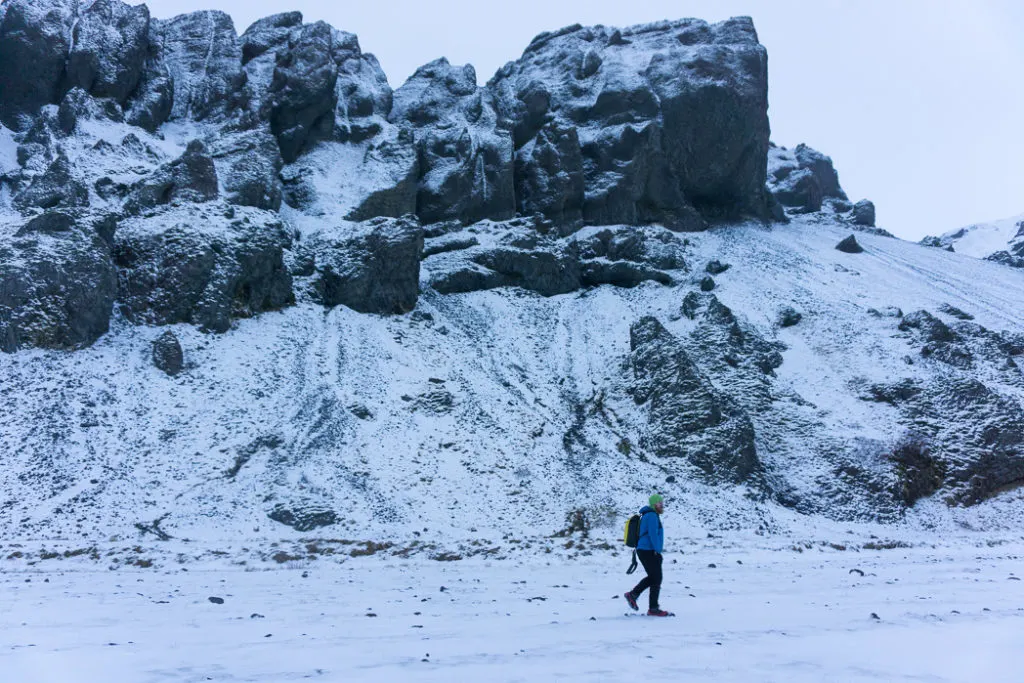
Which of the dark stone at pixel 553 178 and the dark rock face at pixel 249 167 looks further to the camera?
the dark stone at pixel 553 178

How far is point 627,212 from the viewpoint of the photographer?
5169 centimetres

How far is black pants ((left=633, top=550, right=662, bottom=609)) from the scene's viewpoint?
9.71m

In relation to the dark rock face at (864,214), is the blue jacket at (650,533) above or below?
below

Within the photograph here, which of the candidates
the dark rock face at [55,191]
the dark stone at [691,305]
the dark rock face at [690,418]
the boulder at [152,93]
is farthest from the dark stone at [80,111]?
the dark stone at [691,305]

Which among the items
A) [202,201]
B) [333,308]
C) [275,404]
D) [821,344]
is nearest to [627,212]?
[821,344]

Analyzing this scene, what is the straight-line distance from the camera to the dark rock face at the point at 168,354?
2625 cm

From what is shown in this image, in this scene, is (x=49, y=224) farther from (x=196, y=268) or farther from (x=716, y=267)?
(x=716, y=267)

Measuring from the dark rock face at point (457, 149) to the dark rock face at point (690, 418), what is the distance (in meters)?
22.1

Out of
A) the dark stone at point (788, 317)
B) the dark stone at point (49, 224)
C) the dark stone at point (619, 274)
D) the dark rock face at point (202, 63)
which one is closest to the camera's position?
the dark stone at point (49, 224)

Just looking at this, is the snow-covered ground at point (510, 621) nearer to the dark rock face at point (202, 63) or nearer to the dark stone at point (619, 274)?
the dark stone at point (619, 274)

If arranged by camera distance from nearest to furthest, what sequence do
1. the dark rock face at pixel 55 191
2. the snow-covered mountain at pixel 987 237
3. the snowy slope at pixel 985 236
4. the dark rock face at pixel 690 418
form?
the dark rock face at pixel 690 418, the dark rock face at pixel 55 191, the snow-covered mountain at pixel 987 237, the snowy slope at pixel 985 236

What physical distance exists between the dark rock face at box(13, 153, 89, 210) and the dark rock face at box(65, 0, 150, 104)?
12792mm

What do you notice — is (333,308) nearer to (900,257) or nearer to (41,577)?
(41,577)

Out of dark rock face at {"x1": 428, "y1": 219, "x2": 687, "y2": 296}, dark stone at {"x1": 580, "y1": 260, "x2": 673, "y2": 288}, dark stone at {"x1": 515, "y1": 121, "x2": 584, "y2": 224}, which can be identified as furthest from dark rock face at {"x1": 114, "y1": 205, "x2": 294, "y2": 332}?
dark stone at {"x1": 515, "y1": 121, "x2": 584, "y2": 224}
